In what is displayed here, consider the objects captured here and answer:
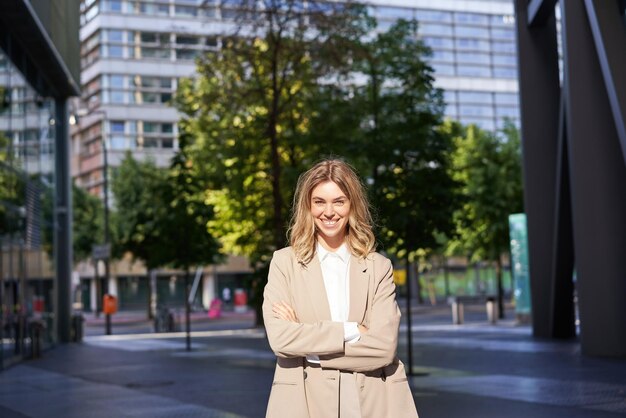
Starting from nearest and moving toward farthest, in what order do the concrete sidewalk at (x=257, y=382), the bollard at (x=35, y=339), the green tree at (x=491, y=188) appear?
the concrete sidewalk at (x=257, y=382)
the bollard at (x=35, y=339)
the green tree at (x=491, y=188)

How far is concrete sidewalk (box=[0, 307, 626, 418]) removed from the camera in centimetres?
1180

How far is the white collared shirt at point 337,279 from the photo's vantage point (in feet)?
12.5

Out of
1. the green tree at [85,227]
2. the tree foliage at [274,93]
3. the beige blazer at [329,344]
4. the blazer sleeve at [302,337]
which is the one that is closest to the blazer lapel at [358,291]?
the beige blazer at [329,344]

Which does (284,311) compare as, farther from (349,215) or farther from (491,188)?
(491,188)

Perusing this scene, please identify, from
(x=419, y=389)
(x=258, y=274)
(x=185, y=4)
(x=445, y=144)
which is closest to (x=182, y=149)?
(x=258, y=274)

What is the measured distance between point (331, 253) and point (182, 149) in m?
23.8

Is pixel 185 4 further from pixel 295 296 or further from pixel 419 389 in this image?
pixel 295 296

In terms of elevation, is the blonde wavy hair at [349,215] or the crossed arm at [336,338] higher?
the blonde wavy hair at [349,215]

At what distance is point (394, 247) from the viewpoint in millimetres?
17391

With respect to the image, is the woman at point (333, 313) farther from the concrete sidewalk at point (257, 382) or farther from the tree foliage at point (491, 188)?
the tree foliage at point (491, 188)

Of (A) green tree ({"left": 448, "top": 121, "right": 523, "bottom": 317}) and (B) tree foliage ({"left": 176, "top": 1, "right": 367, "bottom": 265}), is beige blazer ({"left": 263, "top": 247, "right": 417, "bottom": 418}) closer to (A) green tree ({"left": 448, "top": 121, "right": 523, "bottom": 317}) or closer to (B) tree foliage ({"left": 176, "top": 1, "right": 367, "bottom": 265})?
(B) tree foliage ({"left": 176, "top": 1, "right": 367, "bottom": 265})

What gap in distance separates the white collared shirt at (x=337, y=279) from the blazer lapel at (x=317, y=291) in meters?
0.02

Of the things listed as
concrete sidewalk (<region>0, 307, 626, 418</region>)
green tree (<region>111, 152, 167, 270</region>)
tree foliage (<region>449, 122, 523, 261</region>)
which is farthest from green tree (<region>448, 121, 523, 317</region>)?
concrete sidewalk (<region>0, 307, 626, 418</region>)

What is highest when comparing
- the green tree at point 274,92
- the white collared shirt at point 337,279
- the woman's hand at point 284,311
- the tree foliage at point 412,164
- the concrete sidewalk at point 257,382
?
the green tree at point 274,92
